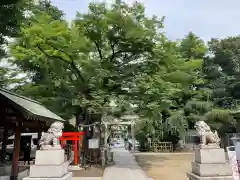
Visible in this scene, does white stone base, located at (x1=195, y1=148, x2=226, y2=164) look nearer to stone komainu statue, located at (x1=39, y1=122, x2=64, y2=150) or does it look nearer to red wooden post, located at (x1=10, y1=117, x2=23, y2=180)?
stone komainu statue, located at (x1=39, y1=122, x2=64, y2=150)

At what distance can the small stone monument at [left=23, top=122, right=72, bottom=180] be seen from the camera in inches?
241

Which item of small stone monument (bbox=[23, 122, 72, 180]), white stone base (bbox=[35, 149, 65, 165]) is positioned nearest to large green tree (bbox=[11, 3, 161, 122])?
small stone monument (bbox=[23, 122, 72, 180])

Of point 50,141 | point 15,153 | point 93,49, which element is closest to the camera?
point 50,141

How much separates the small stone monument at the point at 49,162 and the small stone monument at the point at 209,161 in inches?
149

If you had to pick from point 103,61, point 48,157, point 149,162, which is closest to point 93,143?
point 149,162

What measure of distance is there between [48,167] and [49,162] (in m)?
0.13

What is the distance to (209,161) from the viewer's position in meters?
6.89

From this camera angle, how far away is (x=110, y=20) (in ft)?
42.0

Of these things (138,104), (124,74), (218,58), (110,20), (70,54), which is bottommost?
(138,104)

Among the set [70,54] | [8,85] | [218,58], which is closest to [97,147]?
[70,54]

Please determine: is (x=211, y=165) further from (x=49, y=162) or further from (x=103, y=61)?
(x=103, y=61)

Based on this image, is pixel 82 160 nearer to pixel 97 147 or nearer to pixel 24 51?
pixel 97 147

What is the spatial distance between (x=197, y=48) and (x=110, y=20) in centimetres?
1529

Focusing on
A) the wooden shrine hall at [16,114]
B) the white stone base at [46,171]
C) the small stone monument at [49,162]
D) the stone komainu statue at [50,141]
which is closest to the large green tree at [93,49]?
the wooden shrine hall at [16,114]
